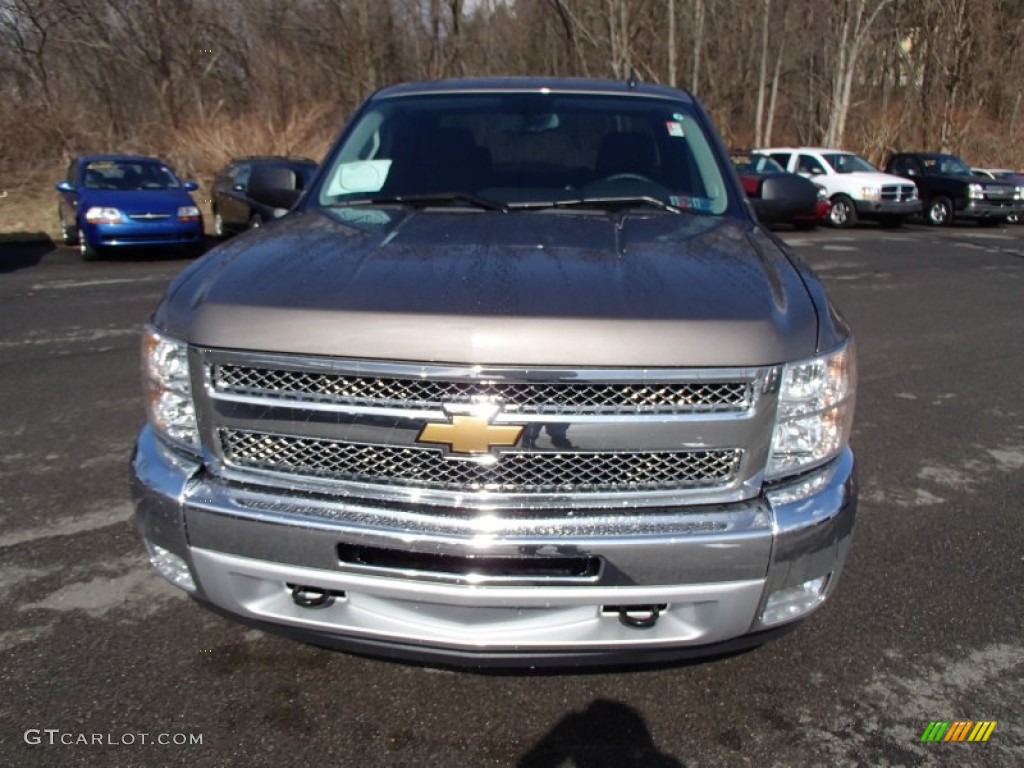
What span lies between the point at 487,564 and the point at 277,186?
2.55 m

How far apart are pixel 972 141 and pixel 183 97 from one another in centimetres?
2966

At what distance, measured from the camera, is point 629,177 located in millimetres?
3447

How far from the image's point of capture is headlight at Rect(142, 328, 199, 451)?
2.29m

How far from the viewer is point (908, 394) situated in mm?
5941

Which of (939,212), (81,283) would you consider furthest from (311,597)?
(939,212)

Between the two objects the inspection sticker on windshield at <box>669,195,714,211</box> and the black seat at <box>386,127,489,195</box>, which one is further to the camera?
the black seat at <box>386,127,489,195</box>

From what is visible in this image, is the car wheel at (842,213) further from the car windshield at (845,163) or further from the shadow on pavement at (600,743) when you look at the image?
the shadow on pavement at (600,743)

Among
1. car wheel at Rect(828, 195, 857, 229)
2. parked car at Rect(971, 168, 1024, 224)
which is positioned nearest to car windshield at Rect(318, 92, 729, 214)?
car wheel at Rect(828, 195, 857, 229)

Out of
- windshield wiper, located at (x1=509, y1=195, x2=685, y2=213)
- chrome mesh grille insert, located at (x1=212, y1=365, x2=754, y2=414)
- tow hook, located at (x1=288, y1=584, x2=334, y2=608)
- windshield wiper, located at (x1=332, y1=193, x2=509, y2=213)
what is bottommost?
tow hook, located at (x1=288, y1=584, x2=334, y2=608)

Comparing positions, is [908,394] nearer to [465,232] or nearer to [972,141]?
[465,232]

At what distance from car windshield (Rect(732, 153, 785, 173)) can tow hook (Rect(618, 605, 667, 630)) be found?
17.8 meters

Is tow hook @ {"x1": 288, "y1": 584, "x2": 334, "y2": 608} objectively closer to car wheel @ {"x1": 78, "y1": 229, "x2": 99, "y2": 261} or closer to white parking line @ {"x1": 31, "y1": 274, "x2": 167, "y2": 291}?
white parking line @ {"x1": 31, "y1": 274, "x2": 167, "y2": 291}

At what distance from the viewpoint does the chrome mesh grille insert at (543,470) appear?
6.97ft

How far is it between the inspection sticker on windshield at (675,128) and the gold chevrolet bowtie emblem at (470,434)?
216cm
